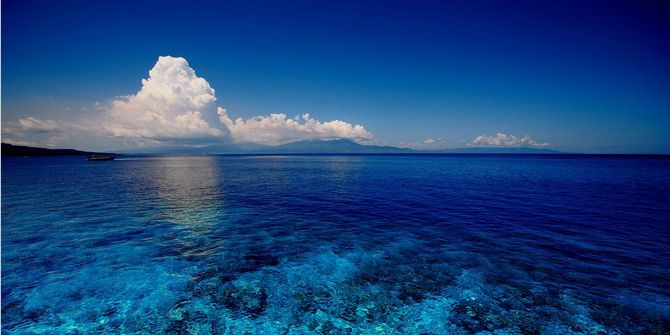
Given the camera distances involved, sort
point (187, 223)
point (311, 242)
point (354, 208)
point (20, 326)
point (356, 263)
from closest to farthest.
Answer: point (20, 326) < point (356, 263) < point (311, 242) < point (187, 223) < point (354, 208)

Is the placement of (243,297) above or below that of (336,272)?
below

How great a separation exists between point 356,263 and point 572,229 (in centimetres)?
2004

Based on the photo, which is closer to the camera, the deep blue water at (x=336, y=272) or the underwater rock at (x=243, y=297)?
the deep blue water at (x=336, y=272)

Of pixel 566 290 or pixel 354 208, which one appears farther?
pixel 354 208

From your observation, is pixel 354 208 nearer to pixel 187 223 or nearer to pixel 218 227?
pixel 218 227

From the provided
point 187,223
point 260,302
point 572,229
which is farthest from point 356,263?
point 572,229

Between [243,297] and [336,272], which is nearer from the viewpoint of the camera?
[243,297]

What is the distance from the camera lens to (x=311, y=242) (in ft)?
64.5

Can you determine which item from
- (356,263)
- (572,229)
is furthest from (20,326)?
(572,229)

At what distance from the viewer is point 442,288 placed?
1303 cm

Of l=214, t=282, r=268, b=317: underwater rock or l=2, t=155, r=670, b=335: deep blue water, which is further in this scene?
l=214, t=282, r=268, b=317: underwater rock

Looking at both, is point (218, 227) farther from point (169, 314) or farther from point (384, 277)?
point (384, 277)

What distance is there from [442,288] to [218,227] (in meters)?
18.5

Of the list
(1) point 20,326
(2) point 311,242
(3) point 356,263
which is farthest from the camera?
(2) point 311,242
